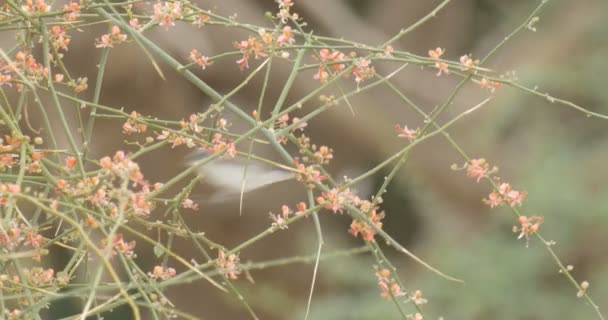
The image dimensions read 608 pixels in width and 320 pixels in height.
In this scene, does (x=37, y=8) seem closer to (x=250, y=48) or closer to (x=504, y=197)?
(x=250, y=48)

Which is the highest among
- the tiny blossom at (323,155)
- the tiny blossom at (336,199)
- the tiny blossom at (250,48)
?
the tiny blossom at (250,48)

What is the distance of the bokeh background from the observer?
2.76 metres

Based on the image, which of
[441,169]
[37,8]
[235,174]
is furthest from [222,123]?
[441,169]

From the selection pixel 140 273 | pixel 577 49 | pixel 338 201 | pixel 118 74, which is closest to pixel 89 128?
pixel 140 273

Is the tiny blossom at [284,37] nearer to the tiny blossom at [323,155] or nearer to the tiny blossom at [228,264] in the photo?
the tiny blossom at [323,155]

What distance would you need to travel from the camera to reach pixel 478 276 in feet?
9.12

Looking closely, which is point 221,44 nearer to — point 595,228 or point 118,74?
point 118,74

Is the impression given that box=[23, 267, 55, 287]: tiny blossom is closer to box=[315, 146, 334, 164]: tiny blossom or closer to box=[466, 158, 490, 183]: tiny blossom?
box=[315, 146, 334, 164]: tiny blossom

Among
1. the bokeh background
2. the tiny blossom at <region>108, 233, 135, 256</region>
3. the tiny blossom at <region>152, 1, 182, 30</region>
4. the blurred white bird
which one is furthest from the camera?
the bokeh background

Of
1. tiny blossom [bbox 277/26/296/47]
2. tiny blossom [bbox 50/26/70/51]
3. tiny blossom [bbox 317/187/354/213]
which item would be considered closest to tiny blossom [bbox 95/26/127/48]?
tiny blossom [bbox 50/26/70/51]

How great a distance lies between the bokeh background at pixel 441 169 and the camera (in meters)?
2.76

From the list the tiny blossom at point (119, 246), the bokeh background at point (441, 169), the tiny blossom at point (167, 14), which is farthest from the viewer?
the bokeh background at point (441, 169)

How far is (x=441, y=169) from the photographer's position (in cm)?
322

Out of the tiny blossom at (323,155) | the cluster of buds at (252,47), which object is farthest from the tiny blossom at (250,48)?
the tiny blossom at (323,155)
